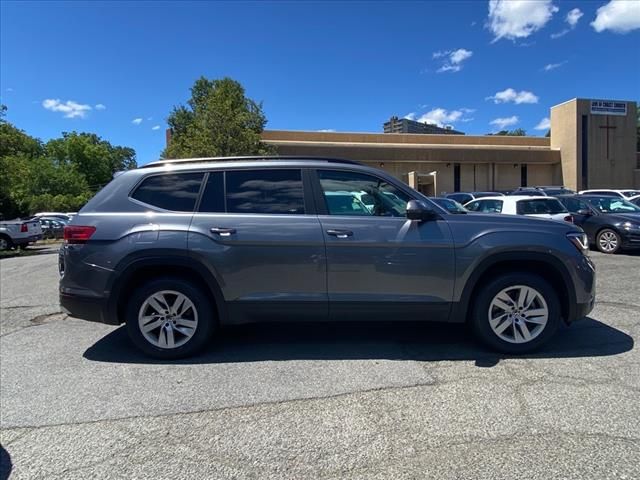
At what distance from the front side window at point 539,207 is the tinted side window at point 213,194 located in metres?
8.44

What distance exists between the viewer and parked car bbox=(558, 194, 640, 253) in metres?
11.2

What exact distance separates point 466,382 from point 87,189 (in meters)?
77.1

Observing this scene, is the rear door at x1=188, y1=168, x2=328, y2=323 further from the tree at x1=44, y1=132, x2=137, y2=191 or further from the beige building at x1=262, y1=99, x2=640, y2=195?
the tree at x1=44, y1=132, x2=137, y2=191

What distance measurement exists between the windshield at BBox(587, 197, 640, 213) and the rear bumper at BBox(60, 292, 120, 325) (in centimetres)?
1298

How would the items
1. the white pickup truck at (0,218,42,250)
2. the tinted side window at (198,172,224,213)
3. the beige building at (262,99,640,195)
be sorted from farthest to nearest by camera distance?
the beige building at (262,99,640,195) < the white pickup truck at (0,218,42,250) < the tinted side window at (198,172,224,213)

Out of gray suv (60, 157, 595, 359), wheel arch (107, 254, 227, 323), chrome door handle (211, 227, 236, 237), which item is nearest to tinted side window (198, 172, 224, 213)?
gray suv (60, 157, 595, 359)

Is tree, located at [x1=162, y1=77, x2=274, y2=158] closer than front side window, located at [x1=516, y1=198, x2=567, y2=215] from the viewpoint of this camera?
No

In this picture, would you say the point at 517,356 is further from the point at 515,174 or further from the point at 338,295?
the point at 515,174

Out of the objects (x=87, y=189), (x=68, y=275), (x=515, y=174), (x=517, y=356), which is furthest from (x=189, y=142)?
(x=87, y=189)

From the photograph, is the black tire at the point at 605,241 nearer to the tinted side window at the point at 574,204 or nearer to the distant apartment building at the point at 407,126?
the tinted side window at the point at 574,204

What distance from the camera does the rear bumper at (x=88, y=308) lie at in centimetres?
437

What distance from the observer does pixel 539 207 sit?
11156mm

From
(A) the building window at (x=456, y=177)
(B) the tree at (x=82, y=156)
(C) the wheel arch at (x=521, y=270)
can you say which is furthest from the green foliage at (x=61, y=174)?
(C) the wheel arch at (x=521, y=270)

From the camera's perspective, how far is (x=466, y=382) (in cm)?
380
